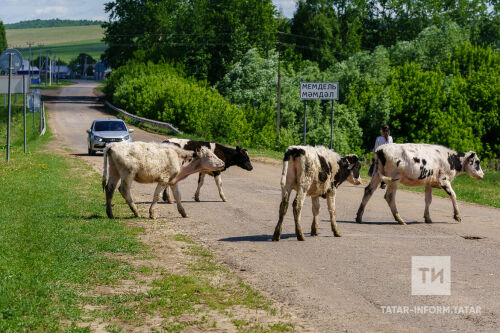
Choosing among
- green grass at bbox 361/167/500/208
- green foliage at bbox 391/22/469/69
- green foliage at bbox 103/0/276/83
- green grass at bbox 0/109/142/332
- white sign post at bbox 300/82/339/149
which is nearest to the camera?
green grass at bbox 0/109/142/332

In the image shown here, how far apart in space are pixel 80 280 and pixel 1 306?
1.82 metres

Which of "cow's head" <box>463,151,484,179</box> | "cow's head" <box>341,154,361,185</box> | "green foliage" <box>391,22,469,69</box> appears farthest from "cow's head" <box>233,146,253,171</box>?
"green foliage" <box>391,22,469,69</box>

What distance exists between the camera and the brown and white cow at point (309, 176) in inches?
530

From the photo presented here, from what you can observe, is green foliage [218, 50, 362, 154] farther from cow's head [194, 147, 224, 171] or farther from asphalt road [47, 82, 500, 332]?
cow's head [194, 147, 224, 171]

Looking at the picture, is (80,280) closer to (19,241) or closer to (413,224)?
(19,241)

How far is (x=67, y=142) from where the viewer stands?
46438 mm

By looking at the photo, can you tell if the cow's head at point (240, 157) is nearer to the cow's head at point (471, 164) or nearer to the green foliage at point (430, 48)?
Answer: the cow's head at point (471, 164)

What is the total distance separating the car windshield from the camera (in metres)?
38.2

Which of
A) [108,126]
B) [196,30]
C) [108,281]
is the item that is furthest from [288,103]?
[108,281]

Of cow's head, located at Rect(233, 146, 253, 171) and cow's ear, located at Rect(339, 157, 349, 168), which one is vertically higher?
cow's ear, located at Rect(339, 157, 349, 168)

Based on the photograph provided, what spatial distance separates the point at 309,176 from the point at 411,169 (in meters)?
3.95

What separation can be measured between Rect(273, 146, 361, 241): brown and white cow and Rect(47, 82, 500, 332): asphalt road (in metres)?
0.57

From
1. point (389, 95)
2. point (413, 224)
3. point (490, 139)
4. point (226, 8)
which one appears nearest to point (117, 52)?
point (226, 8)

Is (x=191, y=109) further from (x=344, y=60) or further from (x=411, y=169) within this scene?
(x=411, y=169)
